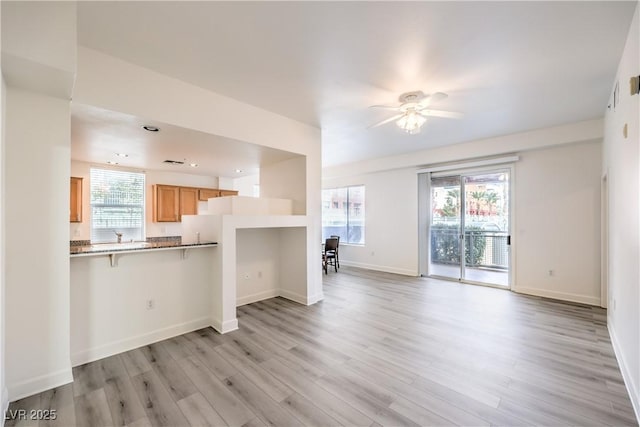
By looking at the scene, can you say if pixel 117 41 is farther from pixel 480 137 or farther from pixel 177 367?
pixel 480 137

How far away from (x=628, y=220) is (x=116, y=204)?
7316mm

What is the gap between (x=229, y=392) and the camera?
2.18m

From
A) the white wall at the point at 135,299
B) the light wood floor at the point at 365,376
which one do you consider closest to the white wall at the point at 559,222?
the light wood floor at the point at 365,376

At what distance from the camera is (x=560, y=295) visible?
458 cm

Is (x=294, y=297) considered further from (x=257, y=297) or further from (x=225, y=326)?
(x=225, y=326)

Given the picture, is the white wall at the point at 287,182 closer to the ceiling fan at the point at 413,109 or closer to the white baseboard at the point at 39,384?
the ceiling fan at the point at 413,109

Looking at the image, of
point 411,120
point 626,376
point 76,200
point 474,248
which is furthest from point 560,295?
point 76,200

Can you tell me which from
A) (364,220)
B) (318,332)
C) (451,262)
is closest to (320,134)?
(318,332)

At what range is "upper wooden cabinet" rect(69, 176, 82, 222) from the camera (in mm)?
4770

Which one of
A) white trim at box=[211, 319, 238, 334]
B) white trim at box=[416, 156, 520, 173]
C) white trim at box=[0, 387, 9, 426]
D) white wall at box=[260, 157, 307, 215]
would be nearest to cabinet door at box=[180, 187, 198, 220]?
white wall at box=[260, 157, 307, 215]

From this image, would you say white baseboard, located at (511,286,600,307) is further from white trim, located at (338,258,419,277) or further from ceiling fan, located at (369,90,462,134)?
ceiling fan, located at (369,90,462,134)

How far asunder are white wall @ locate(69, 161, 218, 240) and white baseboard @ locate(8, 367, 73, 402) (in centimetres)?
303

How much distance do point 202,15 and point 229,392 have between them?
9.48 ft

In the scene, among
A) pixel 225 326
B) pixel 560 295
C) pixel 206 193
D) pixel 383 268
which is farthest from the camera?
pixel 383 268
